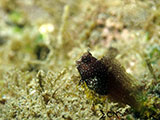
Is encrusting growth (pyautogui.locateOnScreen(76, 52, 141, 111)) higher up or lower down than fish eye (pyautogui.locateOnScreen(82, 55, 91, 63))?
lower down

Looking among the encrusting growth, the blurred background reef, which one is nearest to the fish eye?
the encrusting growth

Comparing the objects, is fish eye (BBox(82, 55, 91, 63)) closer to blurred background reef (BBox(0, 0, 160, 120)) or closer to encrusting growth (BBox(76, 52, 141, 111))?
encrusting growth (BBox(76, 52, 141, 111))

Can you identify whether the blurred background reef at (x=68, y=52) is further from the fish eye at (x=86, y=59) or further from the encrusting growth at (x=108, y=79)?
the fish eye at (x=86, y=59)

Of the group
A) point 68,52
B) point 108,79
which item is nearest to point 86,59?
point 108,79

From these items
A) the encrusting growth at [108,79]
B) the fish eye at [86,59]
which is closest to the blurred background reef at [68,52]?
the encrusting growth at [108,79]

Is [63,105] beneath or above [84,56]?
beneath

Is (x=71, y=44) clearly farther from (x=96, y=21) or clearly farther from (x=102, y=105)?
(x=102, y=105)

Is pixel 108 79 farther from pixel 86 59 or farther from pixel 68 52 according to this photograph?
pixel 68 52

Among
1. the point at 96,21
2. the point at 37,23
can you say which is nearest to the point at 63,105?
the point at 96,21
